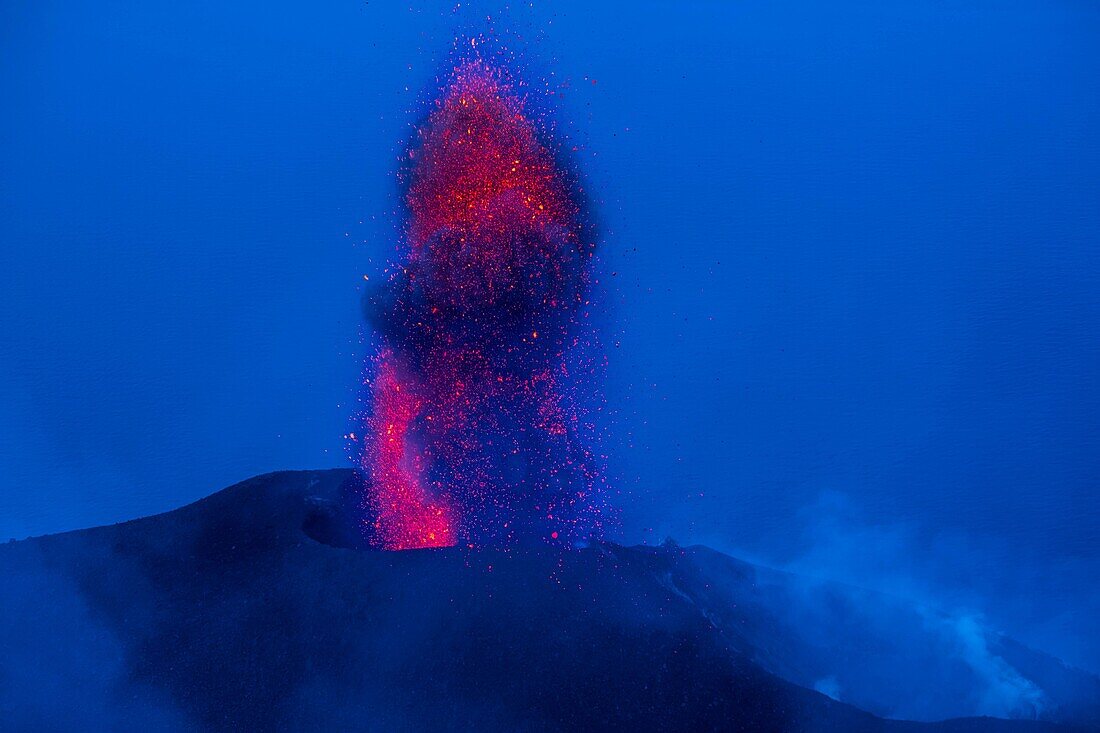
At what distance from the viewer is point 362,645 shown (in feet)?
27.2

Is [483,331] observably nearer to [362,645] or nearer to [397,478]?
[397,478]

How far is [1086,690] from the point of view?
10.9m

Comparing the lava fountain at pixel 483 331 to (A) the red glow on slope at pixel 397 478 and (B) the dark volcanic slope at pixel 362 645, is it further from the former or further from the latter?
(B) the dark volcanic slope at pixel 362 645

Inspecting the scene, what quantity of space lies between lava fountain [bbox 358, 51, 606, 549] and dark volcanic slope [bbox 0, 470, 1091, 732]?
7.43 feet

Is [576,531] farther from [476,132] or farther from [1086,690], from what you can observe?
[1086,690]

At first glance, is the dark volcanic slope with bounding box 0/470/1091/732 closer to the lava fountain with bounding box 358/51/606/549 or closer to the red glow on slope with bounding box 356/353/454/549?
the red glow on slope with bounding box 356/353/454/549

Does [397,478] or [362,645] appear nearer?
[362,645]

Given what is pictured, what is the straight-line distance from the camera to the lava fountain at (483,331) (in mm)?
11711

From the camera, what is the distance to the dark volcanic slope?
25.4 ft

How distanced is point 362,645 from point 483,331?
5273 millimetres

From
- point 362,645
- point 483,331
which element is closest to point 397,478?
point 483,331

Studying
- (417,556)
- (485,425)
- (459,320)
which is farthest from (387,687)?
(459,320)

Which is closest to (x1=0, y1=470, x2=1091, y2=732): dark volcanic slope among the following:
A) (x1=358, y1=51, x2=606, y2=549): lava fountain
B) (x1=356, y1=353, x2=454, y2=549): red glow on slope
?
(x1=356, y1=353, x2=454, y2=549): red glow on slope

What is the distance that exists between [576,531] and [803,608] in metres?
4.06
